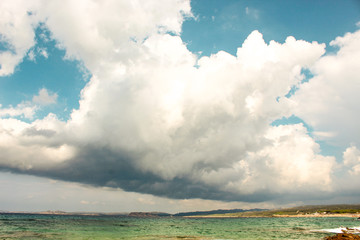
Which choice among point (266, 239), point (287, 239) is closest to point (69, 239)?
point (266, 239)

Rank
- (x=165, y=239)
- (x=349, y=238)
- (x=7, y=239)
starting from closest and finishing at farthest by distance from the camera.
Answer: (x=349, y=238)
(x=7, y=239)
(x=165, y=239)

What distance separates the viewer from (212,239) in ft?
190

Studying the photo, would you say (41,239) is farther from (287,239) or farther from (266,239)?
(287,239)

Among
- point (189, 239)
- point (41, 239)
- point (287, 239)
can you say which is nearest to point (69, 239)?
point (41, 239)

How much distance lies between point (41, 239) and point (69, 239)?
263 inches

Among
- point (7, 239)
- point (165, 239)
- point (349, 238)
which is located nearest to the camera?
point (349, 238)

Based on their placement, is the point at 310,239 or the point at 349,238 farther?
the point at 310,239

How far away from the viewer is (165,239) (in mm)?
60844

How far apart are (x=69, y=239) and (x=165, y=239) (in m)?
24.5

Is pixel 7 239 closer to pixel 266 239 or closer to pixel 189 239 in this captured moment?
pixel 189 239

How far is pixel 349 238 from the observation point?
146ft

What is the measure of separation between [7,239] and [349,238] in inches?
2969

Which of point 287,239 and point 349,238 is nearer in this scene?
point 349,238

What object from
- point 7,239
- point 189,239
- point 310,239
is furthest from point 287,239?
point 7,239
